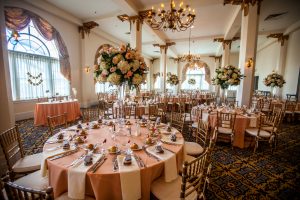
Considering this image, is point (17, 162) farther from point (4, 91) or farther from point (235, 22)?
point (235, 22)

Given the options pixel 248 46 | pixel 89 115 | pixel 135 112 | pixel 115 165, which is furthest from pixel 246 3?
pixel 115 165

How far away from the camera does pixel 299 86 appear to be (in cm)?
804

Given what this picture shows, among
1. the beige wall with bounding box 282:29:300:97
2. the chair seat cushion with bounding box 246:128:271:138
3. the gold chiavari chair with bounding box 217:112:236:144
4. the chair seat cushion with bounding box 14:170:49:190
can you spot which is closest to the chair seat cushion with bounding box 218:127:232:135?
the gold chiavari chair with bounding box 217:112:236:144

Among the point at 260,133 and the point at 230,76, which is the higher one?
→ the point at 230,76

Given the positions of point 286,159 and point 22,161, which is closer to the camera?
point 22,161

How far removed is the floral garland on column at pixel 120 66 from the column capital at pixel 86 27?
768 cm

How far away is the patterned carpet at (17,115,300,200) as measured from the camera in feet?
7.88

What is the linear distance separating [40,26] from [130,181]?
8.15 metres

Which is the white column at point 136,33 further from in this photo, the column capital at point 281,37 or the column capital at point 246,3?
the column capital at point 281,37

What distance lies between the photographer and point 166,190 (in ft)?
5.43

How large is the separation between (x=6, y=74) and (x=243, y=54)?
7.06 metres

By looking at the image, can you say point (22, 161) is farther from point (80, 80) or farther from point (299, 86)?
point (299, 86)

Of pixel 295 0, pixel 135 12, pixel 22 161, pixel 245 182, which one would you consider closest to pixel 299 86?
pixel 295 0

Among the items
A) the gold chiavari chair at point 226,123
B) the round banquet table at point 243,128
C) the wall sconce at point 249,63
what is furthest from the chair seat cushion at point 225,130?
the wall sconce at point 249,63
